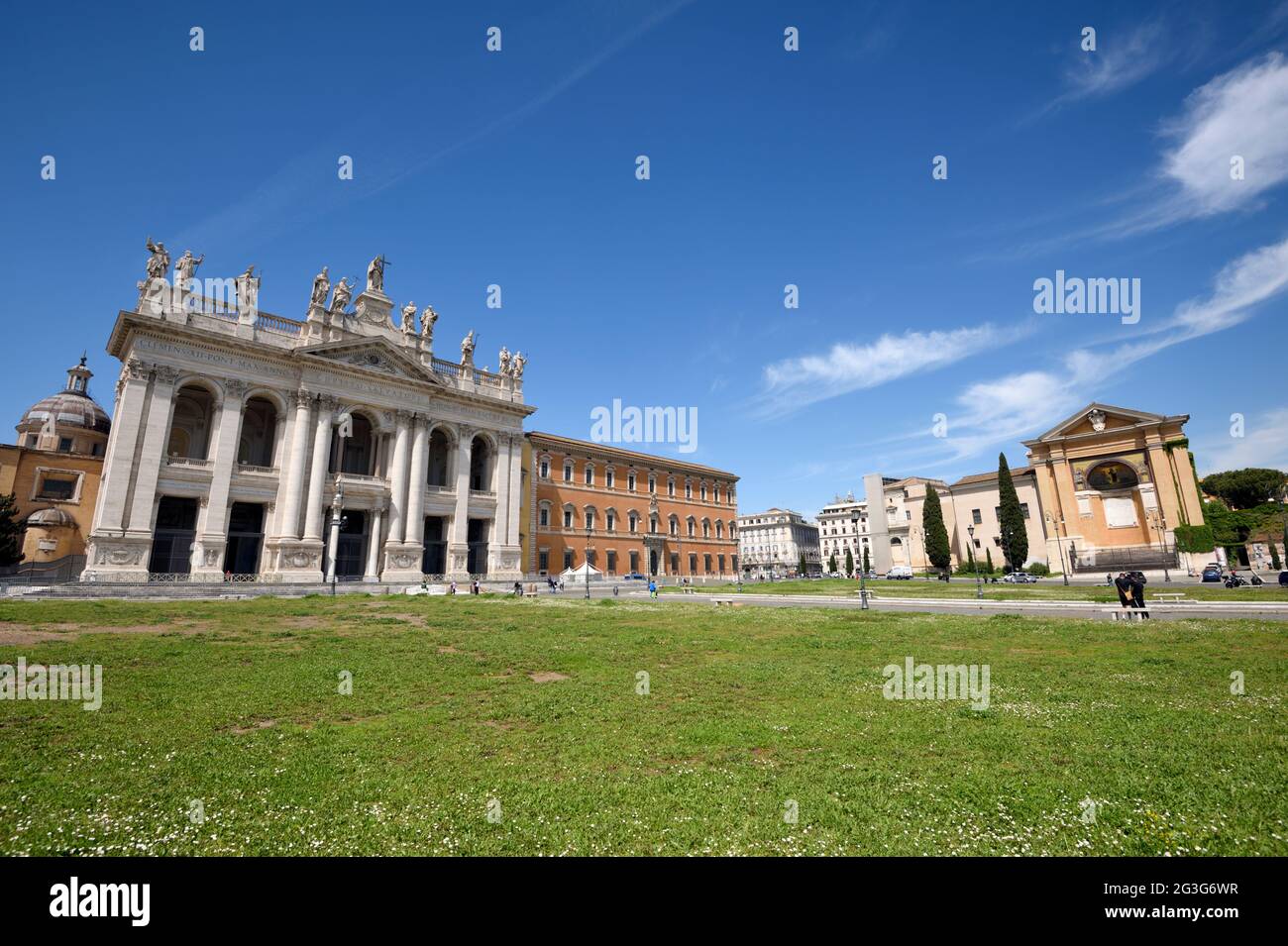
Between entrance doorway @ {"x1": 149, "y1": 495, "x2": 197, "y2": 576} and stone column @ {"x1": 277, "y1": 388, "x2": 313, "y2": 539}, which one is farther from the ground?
stone column @ {"x1": 277, "y1": 388, "x2": 313, "y2": 539}

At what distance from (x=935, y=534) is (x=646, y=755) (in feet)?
205

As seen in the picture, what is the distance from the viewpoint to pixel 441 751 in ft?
18.9

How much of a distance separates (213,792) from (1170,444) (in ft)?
216

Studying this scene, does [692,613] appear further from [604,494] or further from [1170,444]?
[1170,444]

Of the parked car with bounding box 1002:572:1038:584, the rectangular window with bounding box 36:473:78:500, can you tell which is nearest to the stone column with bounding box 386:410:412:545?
the rectangular window with bounding box 36:473:78:500

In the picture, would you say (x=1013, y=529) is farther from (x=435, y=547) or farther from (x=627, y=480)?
(x=435, y=547)

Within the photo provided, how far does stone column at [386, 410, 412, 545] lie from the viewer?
40219mm

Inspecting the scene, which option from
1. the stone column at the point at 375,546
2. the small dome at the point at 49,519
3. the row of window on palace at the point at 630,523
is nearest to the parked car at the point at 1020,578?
the row of window on palace at the point at 630,523

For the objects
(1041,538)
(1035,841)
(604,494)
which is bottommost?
(1035,841)

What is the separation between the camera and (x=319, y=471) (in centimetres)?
3747

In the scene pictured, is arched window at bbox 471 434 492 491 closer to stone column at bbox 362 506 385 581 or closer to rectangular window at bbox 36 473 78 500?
stone column at bbox 362 506 385 581

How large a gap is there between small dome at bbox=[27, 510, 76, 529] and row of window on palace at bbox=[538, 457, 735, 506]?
35.4 m

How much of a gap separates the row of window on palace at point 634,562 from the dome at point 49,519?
3509cm
